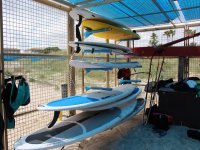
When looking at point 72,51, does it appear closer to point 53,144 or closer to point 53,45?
point 53,45

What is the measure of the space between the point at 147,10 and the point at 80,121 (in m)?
3.59

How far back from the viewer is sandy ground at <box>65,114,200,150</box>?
12.2 feet

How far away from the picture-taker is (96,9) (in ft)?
17.3

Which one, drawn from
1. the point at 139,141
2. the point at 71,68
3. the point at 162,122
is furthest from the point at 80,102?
the point at 162,122

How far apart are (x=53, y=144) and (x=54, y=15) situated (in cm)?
286

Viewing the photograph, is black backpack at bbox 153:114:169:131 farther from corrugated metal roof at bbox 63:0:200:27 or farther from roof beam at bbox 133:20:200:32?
roof beam at bbox 133:20:200:32

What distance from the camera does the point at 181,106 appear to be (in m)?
4.70

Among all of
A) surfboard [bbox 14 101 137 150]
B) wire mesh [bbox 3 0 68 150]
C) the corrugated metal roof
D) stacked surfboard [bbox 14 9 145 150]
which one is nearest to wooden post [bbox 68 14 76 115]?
wire mesh [bbox 3 0 68 150]

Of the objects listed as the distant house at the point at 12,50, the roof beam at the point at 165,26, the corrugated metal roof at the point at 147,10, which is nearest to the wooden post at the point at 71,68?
the corrugated metal roof at the point at 147,10

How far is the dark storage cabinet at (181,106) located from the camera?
4527 mm

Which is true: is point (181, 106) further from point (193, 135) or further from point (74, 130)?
point (74, 130)

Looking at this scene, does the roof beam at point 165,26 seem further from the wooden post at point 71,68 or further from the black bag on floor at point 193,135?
the black bag on floor at point 193,135

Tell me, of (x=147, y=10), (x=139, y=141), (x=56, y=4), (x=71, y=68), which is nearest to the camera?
(x=139, y=141)

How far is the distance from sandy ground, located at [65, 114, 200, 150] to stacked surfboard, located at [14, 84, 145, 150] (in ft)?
1.81
